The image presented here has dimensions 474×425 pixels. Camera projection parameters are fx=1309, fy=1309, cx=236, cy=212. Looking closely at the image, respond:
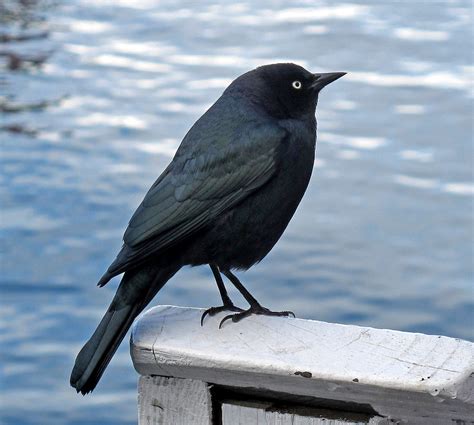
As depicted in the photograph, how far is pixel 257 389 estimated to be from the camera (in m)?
2.15

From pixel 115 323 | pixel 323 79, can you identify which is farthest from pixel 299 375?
pixel 323 79

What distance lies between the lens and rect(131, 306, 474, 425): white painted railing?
201 centimetres

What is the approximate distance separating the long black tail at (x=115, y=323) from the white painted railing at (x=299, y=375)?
0.80 ft

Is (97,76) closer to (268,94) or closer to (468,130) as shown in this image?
(468,130)

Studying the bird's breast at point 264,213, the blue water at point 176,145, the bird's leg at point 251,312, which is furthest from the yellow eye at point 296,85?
the blue water at point 176,145

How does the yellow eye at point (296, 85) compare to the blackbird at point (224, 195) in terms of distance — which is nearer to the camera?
the blackbird at point (224, 195)

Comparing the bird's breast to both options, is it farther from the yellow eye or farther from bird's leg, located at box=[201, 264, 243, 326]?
the yellow eye

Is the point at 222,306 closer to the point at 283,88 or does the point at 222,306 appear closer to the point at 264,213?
the point at 264,213

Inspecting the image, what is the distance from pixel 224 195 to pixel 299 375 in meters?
1.03

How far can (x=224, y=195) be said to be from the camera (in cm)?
304

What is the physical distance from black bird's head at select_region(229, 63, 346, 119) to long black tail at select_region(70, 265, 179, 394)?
1.70ft

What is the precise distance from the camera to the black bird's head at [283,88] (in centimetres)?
323

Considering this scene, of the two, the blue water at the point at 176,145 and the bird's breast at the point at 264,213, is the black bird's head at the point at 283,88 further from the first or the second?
the blue water at the point at 176,145

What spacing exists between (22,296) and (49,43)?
13.8 feet
